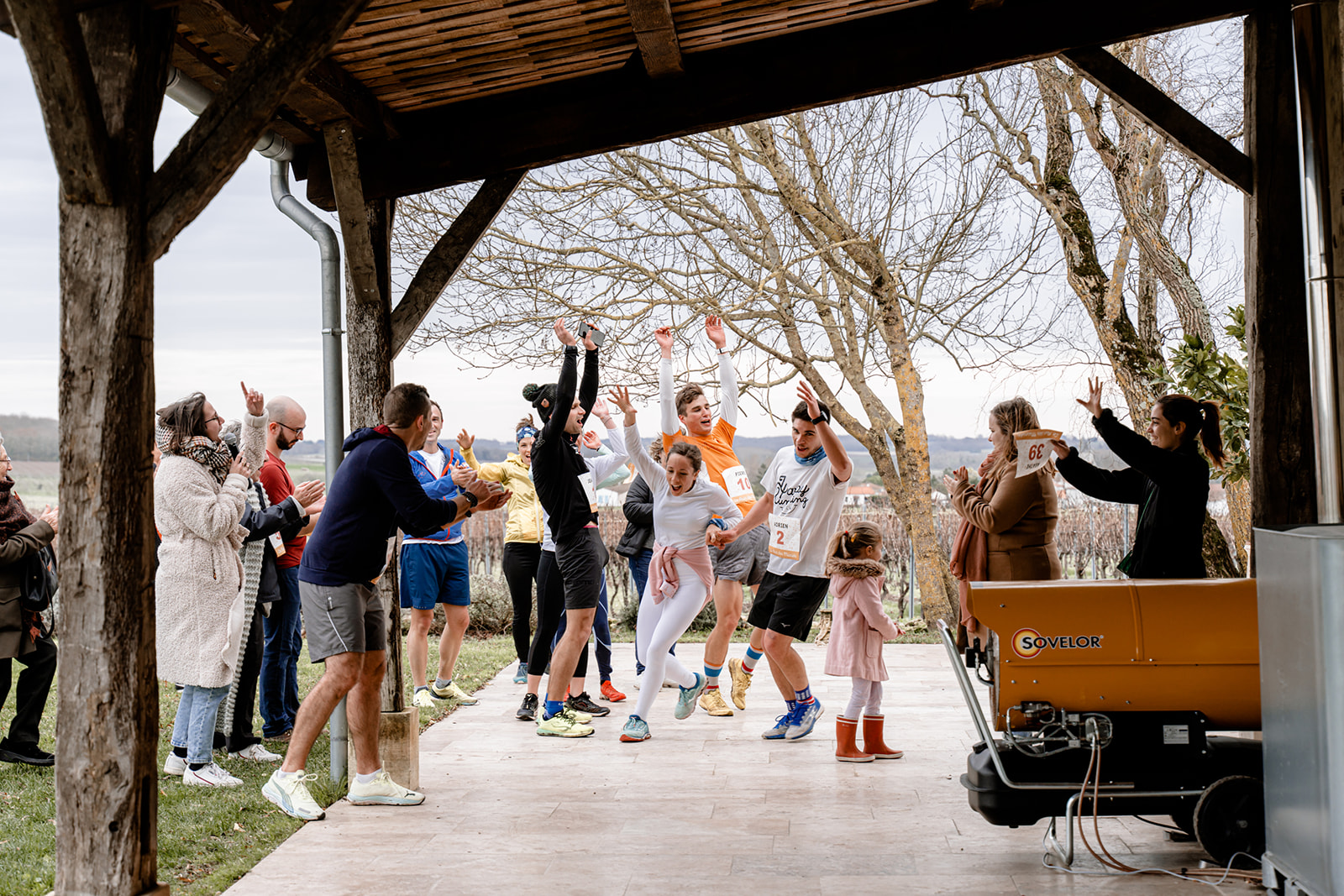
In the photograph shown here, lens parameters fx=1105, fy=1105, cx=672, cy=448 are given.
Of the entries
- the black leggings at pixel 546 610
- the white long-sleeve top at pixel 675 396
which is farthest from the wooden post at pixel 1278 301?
the black leggings at pixel 546 610

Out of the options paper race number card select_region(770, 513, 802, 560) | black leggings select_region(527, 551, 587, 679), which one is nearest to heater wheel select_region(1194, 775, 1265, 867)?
paper race number card select_region(770, 513, 802, 560)

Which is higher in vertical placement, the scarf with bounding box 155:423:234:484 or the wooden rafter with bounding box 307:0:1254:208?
the wooden rafter with bounding box 307:0:1254:208

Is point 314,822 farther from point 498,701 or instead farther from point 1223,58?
point 1223,58

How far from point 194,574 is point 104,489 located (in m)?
1.98

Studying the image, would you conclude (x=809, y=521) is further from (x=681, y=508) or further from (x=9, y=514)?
(x=9, y=514)

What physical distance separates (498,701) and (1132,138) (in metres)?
8.21

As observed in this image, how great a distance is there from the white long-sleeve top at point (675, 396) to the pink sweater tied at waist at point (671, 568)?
68 centimetres

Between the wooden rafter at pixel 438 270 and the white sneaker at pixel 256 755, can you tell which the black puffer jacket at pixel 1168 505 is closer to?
the wooden rafter at pixel 438 270

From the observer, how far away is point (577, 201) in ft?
39.5

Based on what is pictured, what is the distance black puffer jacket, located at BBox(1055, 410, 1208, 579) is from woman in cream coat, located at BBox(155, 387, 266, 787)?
3.68 m

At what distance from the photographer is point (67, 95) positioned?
283 centimetres

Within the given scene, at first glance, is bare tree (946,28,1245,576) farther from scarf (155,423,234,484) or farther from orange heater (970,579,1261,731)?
scarf (155,423,234,484)

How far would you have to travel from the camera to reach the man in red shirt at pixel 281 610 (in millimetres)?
5668

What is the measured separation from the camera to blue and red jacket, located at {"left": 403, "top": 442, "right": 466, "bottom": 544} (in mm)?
6109
